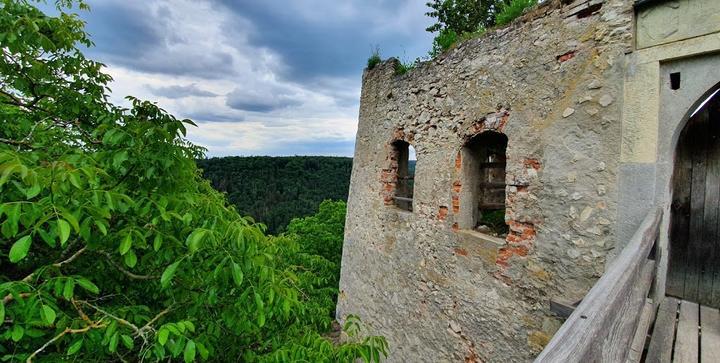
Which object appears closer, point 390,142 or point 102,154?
point 102,154

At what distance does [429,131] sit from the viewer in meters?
4.76

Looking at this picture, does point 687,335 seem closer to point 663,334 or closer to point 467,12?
point 663,334

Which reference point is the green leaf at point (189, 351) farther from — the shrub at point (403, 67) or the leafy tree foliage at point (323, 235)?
the leafy tree foliage at point (323, 235)

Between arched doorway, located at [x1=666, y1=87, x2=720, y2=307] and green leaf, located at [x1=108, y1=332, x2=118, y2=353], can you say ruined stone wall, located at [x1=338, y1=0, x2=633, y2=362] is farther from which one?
green leaf, located at [x1=108, y1=332, x2=118, y2=353]

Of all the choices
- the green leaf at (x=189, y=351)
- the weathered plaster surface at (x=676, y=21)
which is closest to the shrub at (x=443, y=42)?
the weathered plaster surface at (x=676, y=21)

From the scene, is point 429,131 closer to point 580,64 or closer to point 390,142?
point 390,142

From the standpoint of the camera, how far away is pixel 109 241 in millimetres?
1931

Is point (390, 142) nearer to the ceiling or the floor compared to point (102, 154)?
nearer to the ceiling

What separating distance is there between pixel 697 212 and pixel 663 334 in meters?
1.47

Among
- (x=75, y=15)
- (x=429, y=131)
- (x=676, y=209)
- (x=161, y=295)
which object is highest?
(x=75, y=15)

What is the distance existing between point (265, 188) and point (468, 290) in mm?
29772

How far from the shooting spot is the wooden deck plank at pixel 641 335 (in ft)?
5.71

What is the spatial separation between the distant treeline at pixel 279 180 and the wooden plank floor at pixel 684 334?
27018mm

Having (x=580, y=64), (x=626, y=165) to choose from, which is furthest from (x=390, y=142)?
(x=626, y=165)
